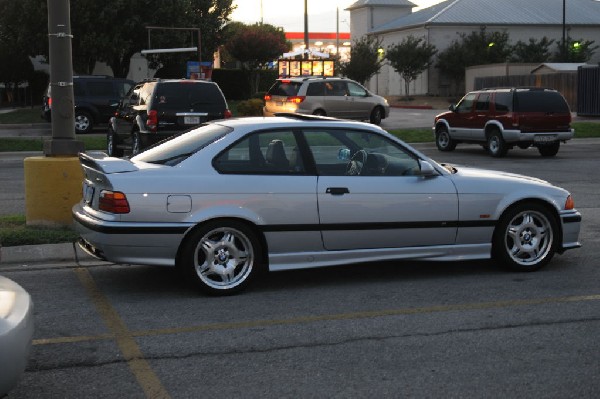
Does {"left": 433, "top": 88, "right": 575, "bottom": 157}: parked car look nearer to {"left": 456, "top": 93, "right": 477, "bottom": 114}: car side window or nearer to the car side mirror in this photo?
{"left": 456, "top": 93, "right": 477, "bottom": 114}: car side window

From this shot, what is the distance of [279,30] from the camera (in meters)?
99.8

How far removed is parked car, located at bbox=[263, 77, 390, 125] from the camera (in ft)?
94.1

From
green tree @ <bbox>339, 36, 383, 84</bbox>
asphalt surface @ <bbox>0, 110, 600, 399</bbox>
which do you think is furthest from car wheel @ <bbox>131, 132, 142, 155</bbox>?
green tree @ <bbox>339, 36, 383, 84</bbox>

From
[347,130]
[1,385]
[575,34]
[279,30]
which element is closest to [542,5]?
[575,34]

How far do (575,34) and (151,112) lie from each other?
57.0 meters

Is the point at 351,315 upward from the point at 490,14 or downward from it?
downward

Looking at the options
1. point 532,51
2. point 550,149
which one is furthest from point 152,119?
point 532,51

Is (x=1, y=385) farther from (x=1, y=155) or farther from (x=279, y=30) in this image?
(x=279, y=30)

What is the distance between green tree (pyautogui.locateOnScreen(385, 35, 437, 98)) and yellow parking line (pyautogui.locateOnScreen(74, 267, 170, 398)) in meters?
55.1

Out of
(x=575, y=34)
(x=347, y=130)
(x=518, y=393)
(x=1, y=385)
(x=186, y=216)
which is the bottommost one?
(x=518, y=393)

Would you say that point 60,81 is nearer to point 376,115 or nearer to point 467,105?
point 467,105

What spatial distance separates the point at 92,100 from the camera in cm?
2773

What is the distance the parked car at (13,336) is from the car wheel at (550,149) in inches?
740

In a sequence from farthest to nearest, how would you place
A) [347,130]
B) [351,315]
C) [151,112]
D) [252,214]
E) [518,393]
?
[151,112] < [347,130] < [252,214] < [351,315] < [518,393]
